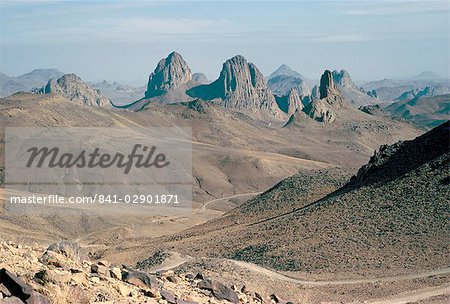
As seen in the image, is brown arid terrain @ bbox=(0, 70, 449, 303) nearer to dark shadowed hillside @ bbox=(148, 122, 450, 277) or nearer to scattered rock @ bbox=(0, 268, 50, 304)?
dark shadowed hillside @ bbox=(148, 122, 450, 277)

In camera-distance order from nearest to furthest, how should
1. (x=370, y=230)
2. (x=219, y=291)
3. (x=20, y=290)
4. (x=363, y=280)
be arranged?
(x=20, y=290) < (x=219, y=291) < (x=363, y=280) < (x=370, y=230)

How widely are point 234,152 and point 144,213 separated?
172ft

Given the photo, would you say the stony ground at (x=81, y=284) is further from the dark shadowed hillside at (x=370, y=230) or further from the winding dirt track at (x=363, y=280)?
the dark shadowed hillside at (x=370, y=230)

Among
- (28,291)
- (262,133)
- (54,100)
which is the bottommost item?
(262,133)

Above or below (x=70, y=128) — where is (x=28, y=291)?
above

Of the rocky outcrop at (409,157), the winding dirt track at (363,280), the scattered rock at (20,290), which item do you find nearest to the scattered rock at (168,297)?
the scattered rock at (20,290)

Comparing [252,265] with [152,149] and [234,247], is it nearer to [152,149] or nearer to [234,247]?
[234,247]

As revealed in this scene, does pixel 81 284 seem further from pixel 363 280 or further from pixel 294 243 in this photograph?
pixel 294 243

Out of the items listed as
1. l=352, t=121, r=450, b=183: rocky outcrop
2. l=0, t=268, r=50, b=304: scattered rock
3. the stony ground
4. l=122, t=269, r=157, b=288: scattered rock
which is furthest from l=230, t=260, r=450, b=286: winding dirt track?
l=0, t=268, r=50, b=304: scattered rock

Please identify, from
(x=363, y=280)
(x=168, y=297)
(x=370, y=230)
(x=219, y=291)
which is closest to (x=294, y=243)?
(x=370, y=230)

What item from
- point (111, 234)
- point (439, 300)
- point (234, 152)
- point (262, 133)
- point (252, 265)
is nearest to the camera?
point (439, 300)

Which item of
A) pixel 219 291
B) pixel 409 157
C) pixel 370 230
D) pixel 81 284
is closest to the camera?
pixel 81 284

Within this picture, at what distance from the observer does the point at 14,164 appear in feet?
309

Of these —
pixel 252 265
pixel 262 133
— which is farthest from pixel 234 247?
pixel 262 133
